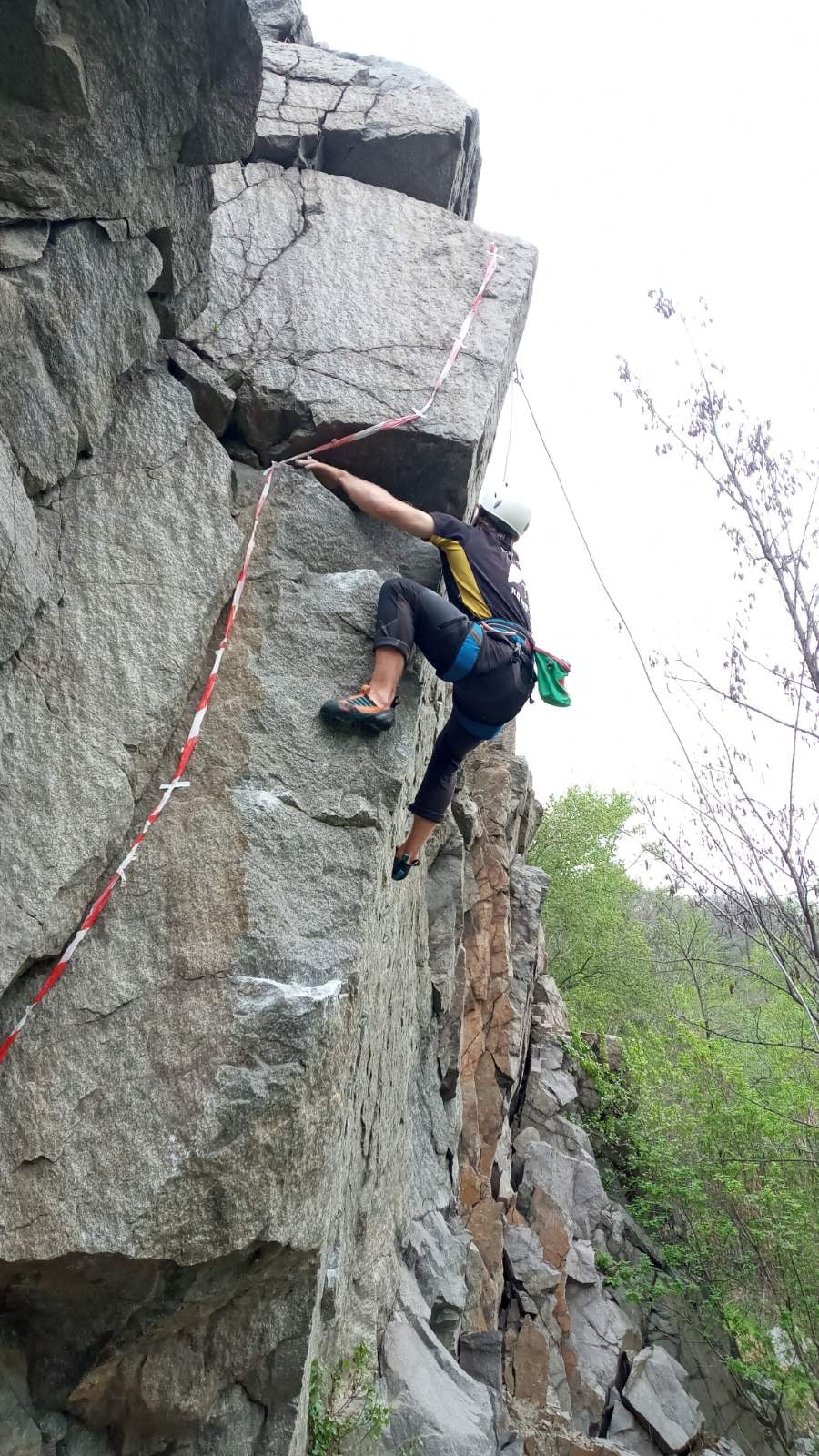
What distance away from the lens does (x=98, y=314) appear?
3551mm

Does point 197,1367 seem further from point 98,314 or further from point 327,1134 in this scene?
point 98,314

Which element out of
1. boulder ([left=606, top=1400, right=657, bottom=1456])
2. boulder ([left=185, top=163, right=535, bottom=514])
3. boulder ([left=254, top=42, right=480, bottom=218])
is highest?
boulder ([left=254, top=42, right=480, bottom=218])

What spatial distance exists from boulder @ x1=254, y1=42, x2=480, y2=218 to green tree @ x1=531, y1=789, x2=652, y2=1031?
63.0 feet

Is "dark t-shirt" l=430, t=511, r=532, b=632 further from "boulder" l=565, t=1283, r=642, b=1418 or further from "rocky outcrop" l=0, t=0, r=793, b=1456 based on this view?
"boulder" l=565, t=1283, r=642, b=1418

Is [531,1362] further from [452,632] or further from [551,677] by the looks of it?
[452,632]

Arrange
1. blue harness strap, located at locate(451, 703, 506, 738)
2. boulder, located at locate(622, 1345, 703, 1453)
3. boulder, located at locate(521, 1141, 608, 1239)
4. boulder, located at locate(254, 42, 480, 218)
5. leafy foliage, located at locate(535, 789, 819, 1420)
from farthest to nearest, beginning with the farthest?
boulder, located at locate(521, 1141, 608, 1239)
leafy foliage, located at locate(535, 789, 819, 1420)
boulder, located at locate(622, 1345, 703, 1453)
boulder, located at locate(254, 42, 480, 218)
blue harness strap, located at locate(451, 703, 506, 738)

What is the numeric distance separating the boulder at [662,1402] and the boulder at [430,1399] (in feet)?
20.7

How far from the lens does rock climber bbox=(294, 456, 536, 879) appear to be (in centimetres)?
414

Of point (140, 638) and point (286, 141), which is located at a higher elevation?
point (286, 141)

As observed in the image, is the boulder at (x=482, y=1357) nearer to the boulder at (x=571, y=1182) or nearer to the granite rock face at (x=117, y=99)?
the boulder at (x=571, y=1182)

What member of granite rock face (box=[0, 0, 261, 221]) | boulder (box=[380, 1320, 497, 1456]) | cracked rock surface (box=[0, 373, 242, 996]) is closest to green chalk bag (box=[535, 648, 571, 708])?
cracked rock surface (box=[0, 373, 242, 996])

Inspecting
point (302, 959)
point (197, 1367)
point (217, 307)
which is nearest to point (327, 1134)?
point (302, 959)

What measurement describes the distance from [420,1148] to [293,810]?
490cm

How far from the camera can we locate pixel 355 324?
5.05 m
